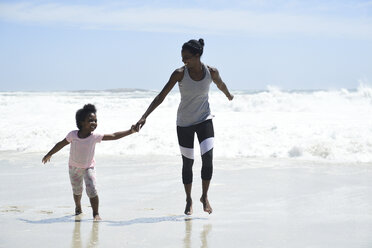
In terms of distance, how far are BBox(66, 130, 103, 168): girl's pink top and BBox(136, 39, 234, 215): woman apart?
0.43 m

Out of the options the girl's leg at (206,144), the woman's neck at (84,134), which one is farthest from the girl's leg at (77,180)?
the girl's leg at (206,144)

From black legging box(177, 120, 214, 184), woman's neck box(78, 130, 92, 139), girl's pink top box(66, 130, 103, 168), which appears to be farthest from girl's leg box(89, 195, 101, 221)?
black legging box(177, 120, 214, 184)

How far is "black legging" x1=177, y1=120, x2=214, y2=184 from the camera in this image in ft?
16.9

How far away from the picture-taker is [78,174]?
498cm

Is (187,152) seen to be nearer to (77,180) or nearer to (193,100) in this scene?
(193,100)

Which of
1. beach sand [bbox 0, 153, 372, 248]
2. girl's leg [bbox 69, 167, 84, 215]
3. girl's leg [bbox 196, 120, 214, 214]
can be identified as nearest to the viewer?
beach sand [bbox 0, 153, 372, 248]

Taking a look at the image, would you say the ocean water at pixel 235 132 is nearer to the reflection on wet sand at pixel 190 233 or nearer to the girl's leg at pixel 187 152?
the girl's leg at pixel 187 152

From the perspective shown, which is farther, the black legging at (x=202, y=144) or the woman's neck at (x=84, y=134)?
the black legging at (x=202, y=144)

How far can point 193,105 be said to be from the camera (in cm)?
510

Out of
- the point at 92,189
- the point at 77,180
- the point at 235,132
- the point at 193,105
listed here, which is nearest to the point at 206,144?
the point at 193,105

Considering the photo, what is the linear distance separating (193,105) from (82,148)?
109 cm

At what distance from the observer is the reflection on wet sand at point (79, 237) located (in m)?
4.00

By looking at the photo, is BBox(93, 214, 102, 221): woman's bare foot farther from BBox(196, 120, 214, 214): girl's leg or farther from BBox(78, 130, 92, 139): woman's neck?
BBox(196, 120, 214, 214): girl's leg

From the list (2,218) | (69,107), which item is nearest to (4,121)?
(69,107)
